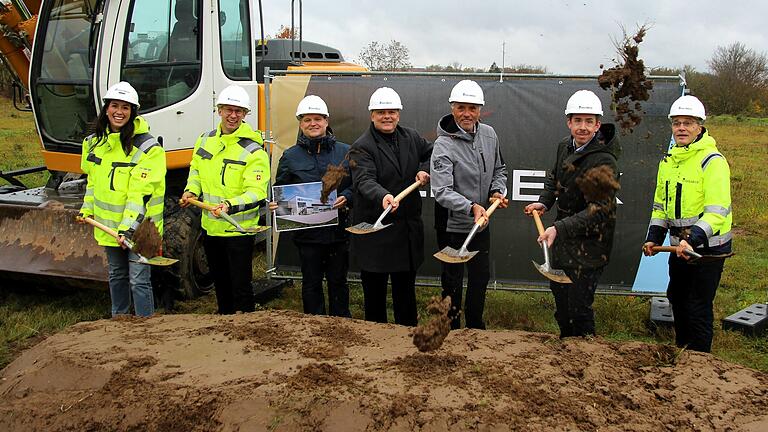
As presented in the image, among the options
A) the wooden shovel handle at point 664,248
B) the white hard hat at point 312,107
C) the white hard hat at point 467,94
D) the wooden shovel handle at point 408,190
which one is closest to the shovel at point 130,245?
the white hard hat at point 312,107

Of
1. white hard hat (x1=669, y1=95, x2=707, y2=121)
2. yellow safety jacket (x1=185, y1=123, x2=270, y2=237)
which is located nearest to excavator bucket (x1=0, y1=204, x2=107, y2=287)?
yellow safety jacket (x1=185, y1=123, x2=270, y2=237)

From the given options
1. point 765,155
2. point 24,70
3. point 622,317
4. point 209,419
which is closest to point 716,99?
point 765,155

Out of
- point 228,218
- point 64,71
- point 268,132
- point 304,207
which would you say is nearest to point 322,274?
point 304,207

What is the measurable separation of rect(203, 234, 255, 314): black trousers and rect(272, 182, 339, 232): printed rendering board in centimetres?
34

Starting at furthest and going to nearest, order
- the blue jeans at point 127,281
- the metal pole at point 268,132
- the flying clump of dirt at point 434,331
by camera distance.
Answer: the metal pole at point 268,132
the blue jeans at point 127,281
the flying clump of dirt at point 434,331

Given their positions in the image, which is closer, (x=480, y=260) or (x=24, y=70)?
(x=480, y=260)

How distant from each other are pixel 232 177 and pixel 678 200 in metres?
3.14

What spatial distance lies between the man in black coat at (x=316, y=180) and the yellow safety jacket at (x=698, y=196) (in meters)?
2.32

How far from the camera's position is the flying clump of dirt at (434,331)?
3635 millimetres

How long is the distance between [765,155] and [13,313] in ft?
65.0

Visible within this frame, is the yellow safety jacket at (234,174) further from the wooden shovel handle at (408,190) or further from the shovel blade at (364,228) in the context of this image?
the wooden shovel handle at (408,190)

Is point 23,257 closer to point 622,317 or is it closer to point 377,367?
point 377,367

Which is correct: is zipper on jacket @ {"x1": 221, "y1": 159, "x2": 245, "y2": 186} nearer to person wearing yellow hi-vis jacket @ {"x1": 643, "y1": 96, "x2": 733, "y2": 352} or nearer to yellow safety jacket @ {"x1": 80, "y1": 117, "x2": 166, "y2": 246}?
yellow safety jacket @ {"x1": 80, "y1": 117, "x2": 166, "y2": 246}

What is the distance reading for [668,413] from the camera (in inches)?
119
